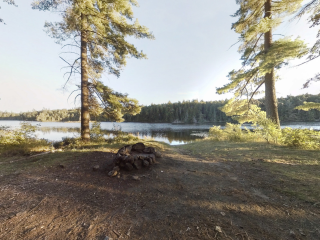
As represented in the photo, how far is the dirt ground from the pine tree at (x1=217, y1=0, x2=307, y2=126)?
6227mm

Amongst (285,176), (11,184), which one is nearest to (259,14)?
(285,176)

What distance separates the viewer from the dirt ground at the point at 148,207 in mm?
1802

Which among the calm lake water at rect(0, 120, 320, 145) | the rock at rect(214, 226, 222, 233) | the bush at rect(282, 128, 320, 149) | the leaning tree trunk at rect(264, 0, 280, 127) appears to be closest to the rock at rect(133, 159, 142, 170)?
the rock at rect(214, 226, 222, 233)

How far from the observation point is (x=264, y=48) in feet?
28.1

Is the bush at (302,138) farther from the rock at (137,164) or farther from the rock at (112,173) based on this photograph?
the rock at (112,173)

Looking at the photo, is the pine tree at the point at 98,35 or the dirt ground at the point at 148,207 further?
the pine tree at the point at 98,35

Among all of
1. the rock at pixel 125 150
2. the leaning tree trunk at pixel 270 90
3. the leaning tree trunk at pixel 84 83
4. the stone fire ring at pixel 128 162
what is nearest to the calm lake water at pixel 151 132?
the leaning tree trunk at pixel 270 90

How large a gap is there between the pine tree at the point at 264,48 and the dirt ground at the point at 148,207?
623 centimetres

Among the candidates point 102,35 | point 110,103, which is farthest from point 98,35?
point 110,103

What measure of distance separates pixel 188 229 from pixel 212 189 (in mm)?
1324

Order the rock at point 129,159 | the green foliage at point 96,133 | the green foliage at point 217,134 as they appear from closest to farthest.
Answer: the rock at point 129,159 → the green foliage at point 96,133 → the green foliage at point 217,134

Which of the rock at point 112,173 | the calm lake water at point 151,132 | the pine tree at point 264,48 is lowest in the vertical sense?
the calm lake water at point 151,132

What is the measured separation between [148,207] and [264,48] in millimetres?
11153

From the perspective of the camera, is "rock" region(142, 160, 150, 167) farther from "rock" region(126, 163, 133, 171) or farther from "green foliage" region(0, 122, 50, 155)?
"green foliage" region(0, 122, 50, 155)
